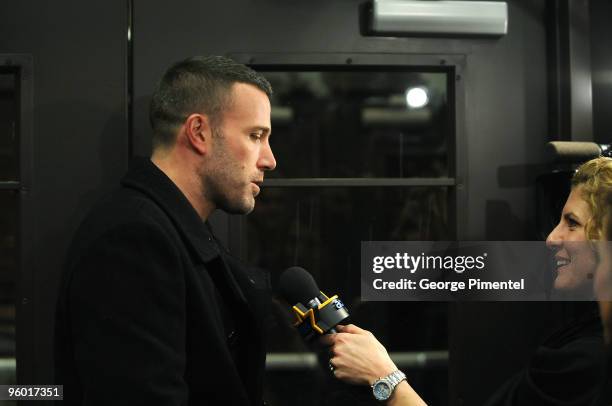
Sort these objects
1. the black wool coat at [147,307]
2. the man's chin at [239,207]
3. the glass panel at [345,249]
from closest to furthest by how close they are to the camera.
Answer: the black wool coat at [147,307], the man's chin at [239,207], the glass panel at [345,249]

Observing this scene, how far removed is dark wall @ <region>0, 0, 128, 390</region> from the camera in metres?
1.43

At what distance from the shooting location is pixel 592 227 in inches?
45.9

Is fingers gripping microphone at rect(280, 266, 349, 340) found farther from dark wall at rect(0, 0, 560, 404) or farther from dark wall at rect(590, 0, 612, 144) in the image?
dark wall at rect(590, 0, 612, 144)

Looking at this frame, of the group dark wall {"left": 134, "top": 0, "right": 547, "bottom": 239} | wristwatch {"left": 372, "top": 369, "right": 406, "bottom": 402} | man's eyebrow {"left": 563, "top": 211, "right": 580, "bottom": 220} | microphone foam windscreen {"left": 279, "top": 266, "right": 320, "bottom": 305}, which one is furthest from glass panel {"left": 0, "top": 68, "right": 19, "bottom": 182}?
man's eyebrow {"left": 563, "top": 211, "right": 580, "bottom": 220}

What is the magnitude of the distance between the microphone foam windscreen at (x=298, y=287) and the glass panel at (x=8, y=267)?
0.65 m

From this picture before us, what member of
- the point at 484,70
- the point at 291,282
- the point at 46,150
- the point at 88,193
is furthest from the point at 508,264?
the point at 46,150

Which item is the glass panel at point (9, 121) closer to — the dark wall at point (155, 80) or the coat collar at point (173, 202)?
the dark wall at point (155, 80)

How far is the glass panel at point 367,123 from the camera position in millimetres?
1568

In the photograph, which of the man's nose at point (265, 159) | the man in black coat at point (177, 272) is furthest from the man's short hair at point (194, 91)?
the man's nose at point (265, 159)

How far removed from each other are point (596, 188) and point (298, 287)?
57 cm

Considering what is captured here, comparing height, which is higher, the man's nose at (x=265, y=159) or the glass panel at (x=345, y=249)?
the man's nose at (x=265, y=159)

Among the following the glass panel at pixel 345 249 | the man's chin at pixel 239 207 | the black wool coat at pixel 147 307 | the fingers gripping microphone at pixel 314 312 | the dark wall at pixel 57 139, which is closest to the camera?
the black wool coat at pixel 147 307

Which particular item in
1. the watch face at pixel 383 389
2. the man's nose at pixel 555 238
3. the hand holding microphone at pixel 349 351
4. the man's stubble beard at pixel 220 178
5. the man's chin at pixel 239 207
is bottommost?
the watch face at pixel 383 389

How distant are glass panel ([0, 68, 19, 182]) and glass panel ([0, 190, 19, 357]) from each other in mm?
52
